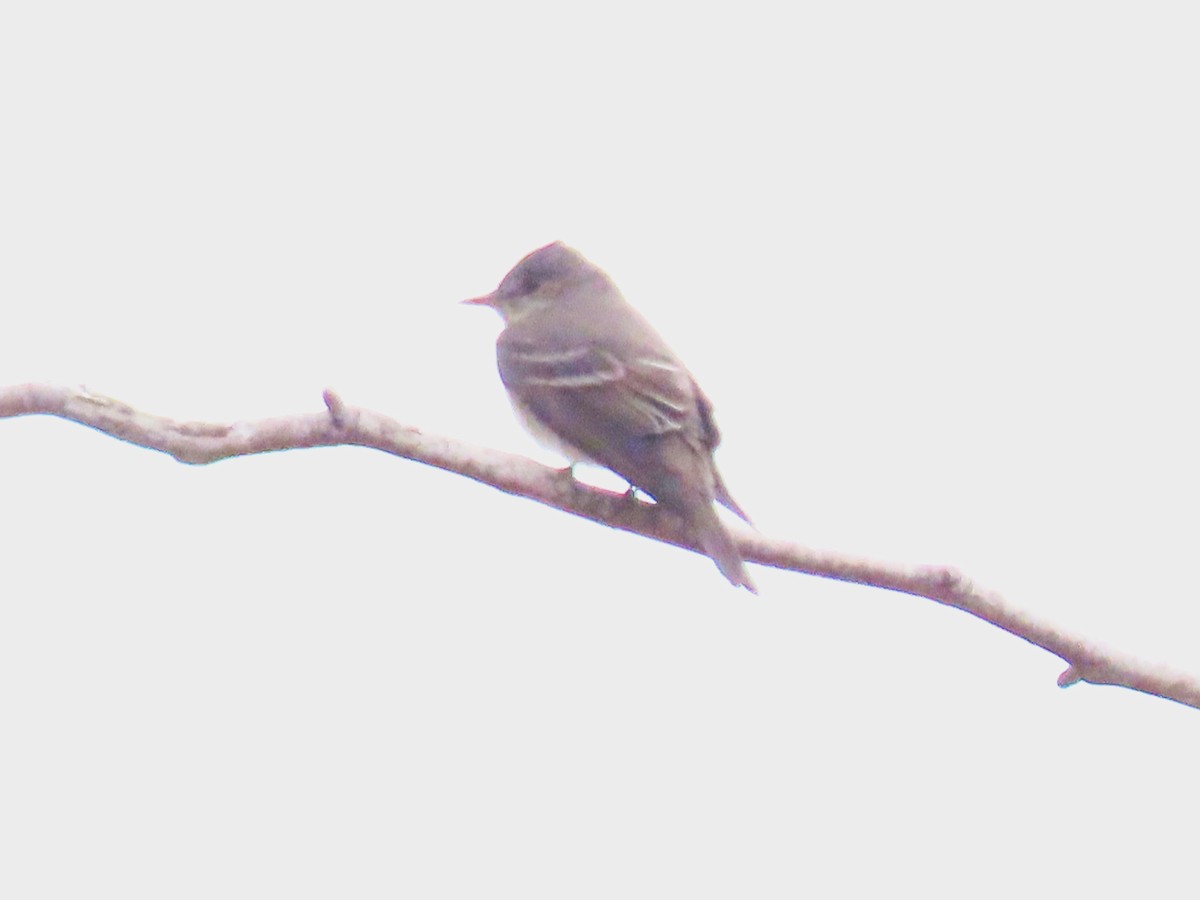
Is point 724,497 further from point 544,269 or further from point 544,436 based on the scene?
point 544,269

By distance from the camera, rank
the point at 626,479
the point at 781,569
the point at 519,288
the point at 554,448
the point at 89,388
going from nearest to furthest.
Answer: the point at 89,388, the point at 781,569, the point at 626,479, the point at 554,448, the point at 519,288

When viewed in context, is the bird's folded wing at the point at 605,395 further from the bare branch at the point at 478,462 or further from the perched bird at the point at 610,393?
the bare branch at the point at 478,462

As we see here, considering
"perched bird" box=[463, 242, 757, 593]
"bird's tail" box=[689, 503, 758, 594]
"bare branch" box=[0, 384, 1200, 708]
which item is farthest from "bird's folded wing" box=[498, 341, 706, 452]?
"bare branch" box=[0, 384, 1200, 708]

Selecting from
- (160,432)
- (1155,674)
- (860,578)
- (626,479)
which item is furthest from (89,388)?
(1155,674)

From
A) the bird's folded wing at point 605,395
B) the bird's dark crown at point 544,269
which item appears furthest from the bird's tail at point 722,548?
the bird's dark crown at point 544,269

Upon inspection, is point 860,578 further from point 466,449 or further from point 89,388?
point 89,388
